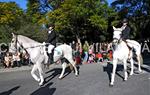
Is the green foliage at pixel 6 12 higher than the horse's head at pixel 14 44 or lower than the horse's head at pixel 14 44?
higher

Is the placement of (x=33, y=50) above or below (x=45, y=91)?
above

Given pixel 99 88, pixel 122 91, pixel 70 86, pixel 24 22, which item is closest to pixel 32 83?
pixel 70 86

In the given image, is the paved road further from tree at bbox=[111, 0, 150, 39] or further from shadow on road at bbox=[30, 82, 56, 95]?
tree at bbox=[111, 0, 150, 39]

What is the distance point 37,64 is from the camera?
1555 centimetres

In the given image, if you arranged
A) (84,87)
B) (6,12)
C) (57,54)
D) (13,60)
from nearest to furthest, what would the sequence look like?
1. (84,87)
2. (57,54)
3. (13,60)
4. (6,12)

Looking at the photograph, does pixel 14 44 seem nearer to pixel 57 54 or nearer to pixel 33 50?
pixel 33 50

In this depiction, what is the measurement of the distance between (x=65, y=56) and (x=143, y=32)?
1620 inches

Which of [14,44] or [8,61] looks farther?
[8,61]

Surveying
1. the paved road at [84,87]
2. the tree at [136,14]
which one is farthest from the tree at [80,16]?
the paved road at [84,87]

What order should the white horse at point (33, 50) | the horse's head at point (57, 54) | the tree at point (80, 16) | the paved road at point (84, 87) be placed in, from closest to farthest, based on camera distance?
the paved road at point (84, 87)
the white horse at point (33, 50)
the horse's head at point (57, 54)
the tree at point (80, 16)

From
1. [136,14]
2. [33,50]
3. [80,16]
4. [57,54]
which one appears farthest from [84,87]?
[136,14]

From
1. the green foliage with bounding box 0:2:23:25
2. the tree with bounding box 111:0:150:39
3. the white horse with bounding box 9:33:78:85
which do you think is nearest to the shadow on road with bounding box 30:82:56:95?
the white horse with bounding box 9:33:78:85

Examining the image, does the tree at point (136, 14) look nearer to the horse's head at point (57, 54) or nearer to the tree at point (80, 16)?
the tree at point (80, 16)

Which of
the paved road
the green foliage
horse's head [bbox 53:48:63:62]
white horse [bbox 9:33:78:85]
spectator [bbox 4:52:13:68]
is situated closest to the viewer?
the paved road
